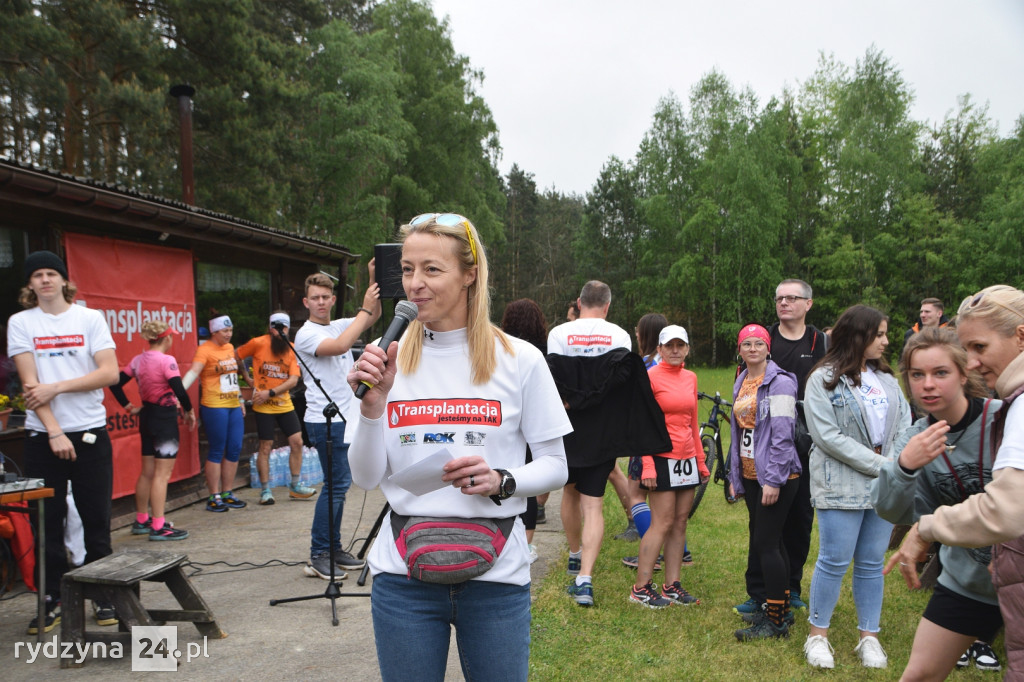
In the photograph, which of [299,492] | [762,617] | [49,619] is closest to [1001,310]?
[762,617]

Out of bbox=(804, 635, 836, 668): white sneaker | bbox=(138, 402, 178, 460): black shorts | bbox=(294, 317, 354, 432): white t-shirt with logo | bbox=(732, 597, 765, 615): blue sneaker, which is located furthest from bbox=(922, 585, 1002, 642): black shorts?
bbox=(138, 402, 178, 460): black shorts

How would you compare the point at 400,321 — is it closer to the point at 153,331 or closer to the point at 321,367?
the point at 321,367

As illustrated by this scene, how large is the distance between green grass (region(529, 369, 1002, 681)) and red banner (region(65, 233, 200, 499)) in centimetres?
429

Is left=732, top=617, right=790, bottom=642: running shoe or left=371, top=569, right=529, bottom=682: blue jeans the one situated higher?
left=371, top=569, right=529, bottom=682: blue jeans

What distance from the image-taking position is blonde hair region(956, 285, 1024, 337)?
7.02 feet

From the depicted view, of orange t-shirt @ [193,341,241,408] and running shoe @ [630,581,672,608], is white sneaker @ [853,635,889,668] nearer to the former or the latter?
running shoe @ [630,581,672,608]

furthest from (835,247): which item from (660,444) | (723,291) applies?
(660,444)

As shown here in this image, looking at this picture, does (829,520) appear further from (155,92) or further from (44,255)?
(155,92)

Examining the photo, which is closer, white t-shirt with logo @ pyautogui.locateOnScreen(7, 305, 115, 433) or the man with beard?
white t-shirt with logo @ pyautogui.locateOnScreen(7, 305, 115, 433)

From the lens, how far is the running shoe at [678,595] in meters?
4.83

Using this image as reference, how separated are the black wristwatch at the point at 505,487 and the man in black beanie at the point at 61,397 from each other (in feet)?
10.7

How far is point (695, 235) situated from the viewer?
37.2 metres

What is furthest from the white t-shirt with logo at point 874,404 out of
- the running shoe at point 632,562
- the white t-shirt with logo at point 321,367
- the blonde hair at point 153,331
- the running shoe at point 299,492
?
the running shoe at point 299,492

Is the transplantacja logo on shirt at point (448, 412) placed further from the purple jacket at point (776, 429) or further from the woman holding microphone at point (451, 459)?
the purple jacket at point (776, 429)
